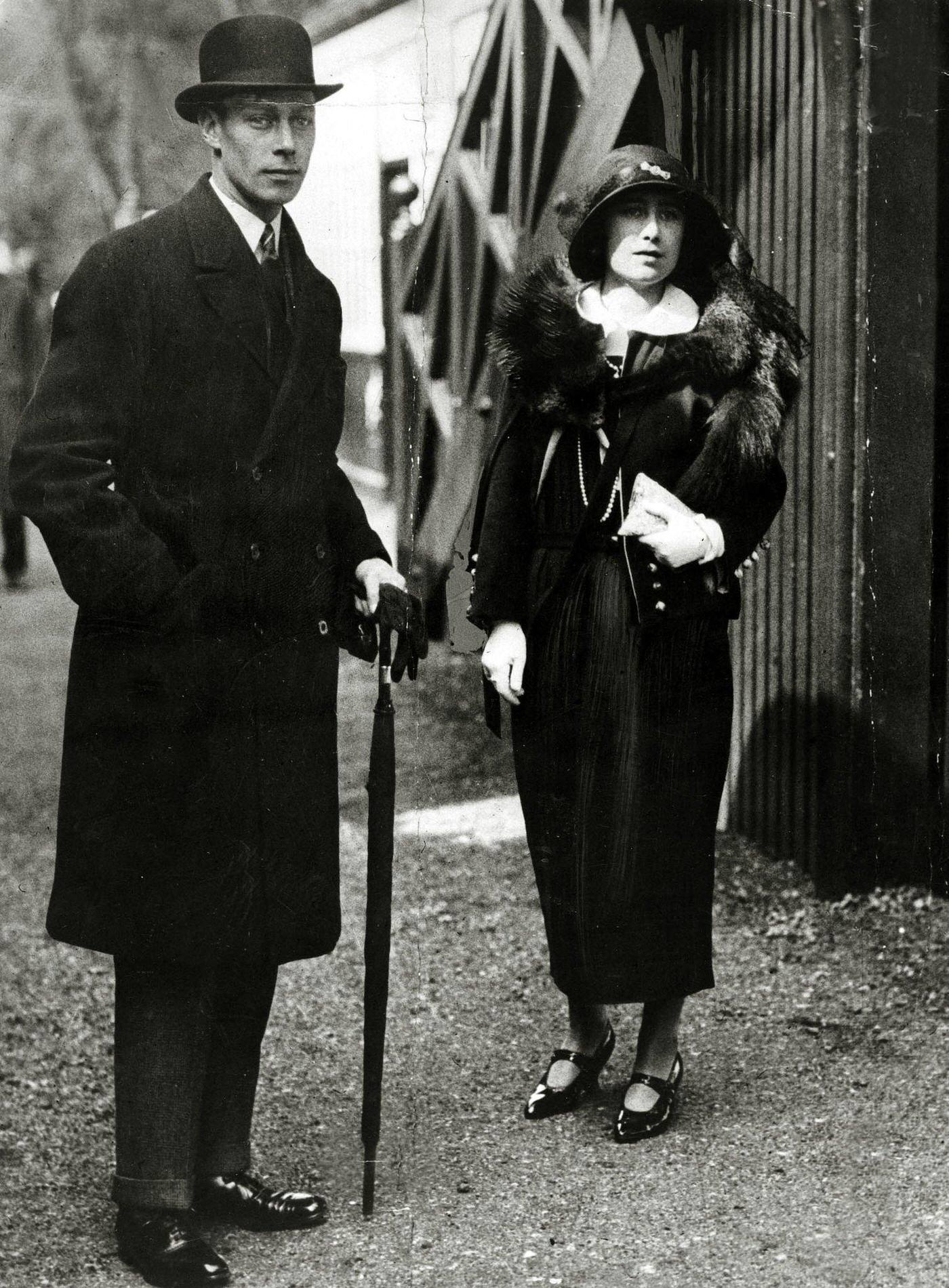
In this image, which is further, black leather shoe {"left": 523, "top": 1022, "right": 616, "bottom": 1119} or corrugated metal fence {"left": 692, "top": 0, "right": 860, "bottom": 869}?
corrugated metal fence {"left": 692, "top": 0, "right": 860, "bottom": 869}

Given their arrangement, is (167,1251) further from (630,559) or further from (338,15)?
(338,15)

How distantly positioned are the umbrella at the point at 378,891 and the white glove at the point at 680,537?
61 cm

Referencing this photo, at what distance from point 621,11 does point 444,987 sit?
2.47 meters

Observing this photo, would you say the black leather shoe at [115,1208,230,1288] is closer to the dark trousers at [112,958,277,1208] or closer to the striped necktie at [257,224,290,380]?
the dark trousers at [112,958,277,1208]

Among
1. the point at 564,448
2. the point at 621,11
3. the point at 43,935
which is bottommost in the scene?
the point at 43,935

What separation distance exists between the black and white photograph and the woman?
0.01 m

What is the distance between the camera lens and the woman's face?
3.33 meters

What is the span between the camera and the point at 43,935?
15.9ft

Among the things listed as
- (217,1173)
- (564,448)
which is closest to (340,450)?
(564,448)

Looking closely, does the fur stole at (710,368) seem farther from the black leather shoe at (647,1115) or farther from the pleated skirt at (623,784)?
the black leather shoe at (647,1115)

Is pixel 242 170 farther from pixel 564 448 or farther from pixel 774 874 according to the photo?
pixel 774 874

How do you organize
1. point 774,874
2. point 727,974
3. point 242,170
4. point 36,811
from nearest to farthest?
point 242,170 → point 727,974 → point 774,874 → point 36,811

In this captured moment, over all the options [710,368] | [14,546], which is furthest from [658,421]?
[14,546]

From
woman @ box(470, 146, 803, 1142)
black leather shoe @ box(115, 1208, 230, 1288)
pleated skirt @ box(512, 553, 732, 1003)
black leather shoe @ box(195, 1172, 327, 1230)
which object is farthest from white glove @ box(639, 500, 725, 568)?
black leather shoe @ box(115, 1208, 230, 1288)
